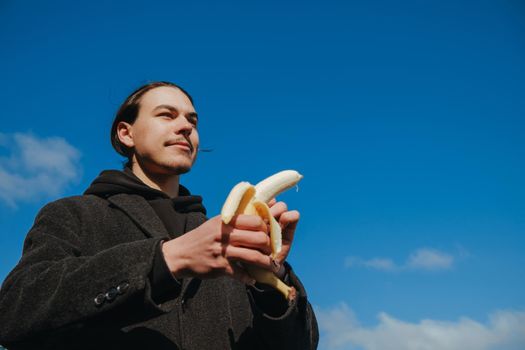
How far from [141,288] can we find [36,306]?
0.75 metres

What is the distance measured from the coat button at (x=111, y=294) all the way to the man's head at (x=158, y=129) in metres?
2.25

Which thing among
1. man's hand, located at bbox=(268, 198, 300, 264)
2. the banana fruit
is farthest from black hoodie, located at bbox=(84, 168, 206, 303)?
the banana fruit

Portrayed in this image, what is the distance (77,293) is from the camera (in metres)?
2.85

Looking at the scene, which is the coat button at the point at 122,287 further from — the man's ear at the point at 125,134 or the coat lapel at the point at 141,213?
the man's ear at the point at 125,134

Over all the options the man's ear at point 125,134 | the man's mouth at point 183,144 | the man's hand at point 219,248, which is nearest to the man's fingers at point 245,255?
the man's hand at point 219,248

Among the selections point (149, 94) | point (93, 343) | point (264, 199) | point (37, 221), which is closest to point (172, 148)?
point (149, 94)

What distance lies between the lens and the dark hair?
564 cm

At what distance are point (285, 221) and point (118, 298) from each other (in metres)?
1.32

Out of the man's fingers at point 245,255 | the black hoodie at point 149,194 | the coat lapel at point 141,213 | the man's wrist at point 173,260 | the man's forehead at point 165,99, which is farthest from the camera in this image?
the man's forehead at point 165,99

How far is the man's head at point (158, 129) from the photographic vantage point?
16.3ft

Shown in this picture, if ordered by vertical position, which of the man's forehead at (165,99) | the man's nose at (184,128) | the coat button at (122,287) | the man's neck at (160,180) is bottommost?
the coat button at (122,287)

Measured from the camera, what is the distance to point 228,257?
8.73 feet

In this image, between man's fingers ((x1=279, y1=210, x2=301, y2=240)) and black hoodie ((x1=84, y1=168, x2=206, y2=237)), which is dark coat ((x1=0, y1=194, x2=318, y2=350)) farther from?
man's fingers ((x1=279, y1=210, x2=301, y2=240))

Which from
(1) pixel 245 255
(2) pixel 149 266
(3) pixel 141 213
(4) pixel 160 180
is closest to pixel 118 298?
(2) pixel 149 266
